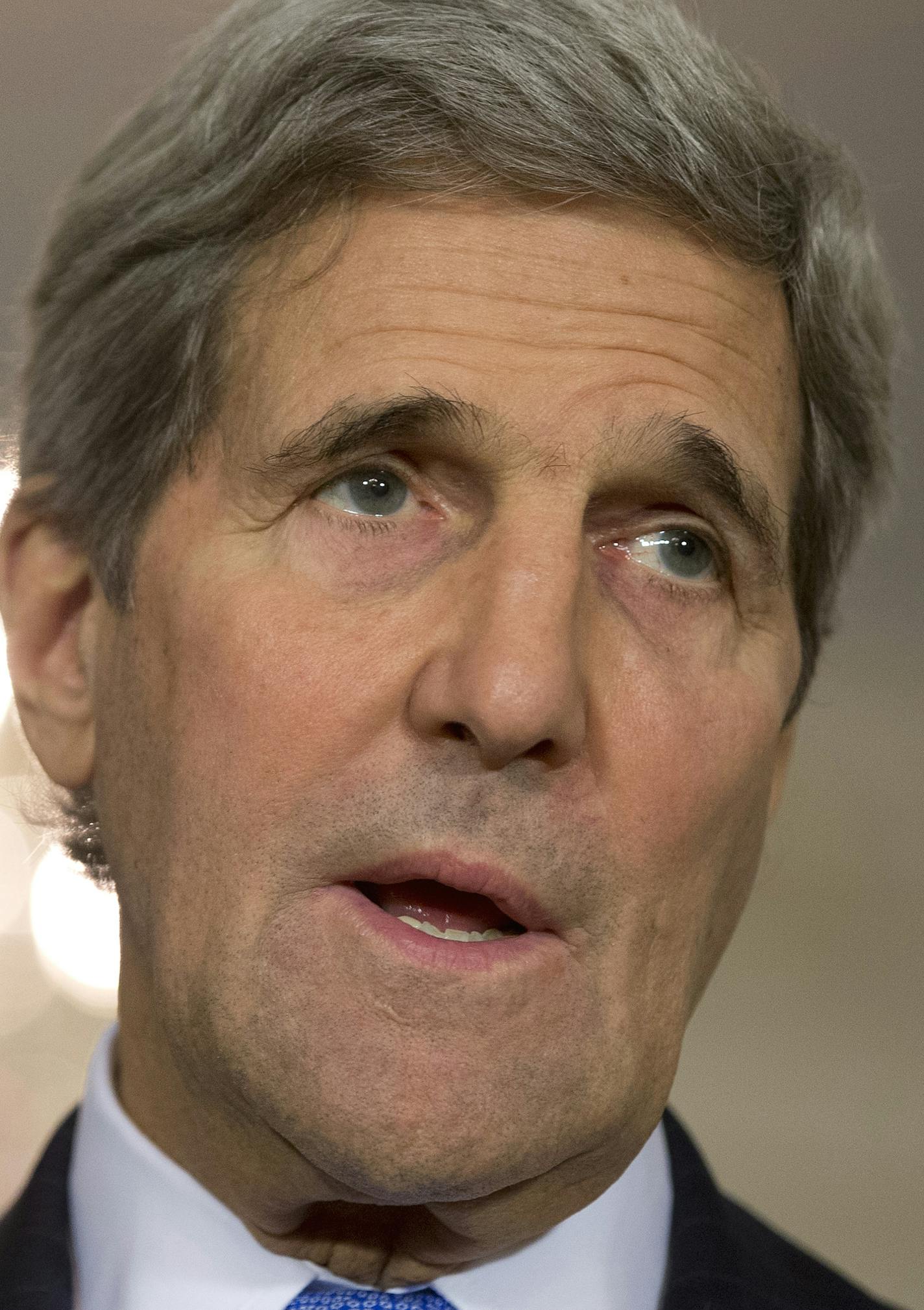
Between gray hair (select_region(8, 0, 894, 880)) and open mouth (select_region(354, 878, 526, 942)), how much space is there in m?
0.47

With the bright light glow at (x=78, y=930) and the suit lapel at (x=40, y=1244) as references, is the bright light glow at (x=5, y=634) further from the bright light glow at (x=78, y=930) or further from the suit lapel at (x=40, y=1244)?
the suit lapel at (x=40, y=1244)

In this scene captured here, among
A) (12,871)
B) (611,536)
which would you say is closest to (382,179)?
(611,536)

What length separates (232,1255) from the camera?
1808mm

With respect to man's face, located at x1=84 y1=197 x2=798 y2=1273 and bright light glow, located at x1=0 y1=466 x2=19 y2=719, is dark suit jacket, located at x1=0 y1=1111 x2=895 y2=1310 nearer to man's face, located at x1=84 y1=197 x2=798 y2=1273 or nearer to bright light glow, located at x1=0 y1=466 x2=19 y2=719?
man's face, located at x1=84 y1=197 x2=798 y2=1273

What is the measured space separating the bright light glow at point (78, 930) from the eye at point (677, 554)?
154cm

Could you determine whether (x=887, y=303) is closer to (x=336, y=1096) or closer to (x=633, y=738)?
(x=633, y=738)

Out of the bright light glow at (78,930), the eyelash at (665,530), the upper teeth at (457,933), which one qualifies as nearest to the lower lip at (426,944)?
the upper teeth at (457,933)

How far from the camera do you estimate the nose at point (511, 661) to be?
153cm

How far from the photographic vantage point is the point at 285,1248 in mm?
1816

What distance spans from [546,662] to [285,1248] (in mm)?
735

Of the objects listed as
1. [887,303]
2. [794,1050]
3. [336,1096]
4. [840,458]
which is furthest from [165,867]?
[794,1050]

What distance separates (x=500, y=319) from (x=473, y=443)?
0.45 feet

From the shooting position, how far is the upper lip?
154 centimetres

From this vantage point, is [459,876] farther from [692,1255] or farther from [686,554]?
[692,1255]
